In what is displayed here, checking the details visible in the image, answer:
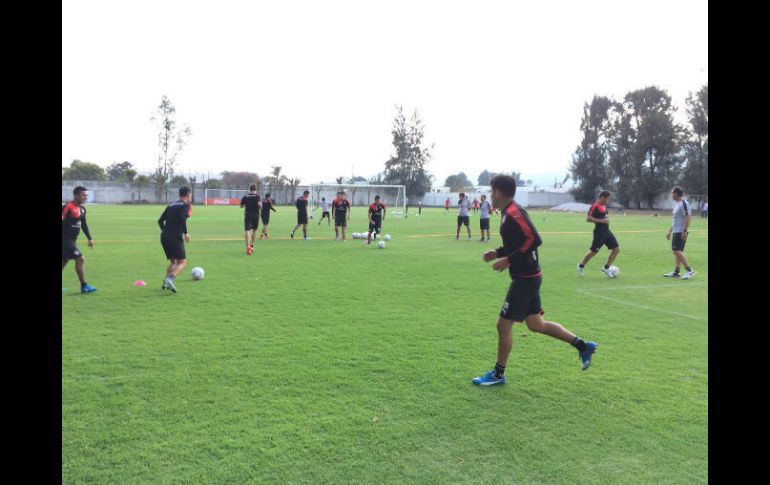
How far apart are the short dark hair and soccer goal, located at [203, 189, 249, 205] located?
223ft

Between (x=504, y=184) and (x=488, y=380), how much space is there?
1910mm

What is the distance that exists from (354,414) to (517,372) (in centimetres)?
199

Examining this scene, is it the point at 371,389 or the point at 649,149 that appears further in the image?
the point at 649,149

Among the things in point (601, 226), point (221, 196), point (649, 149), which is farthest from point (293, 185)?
point (601, 226)

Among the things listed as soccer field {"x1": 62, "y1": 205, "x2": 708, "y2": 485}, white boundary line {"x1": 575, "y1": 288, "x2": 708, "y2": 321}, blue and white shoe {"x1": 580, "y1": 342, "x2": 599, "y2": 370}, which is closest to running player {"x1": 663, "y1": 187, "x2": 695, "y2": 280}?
soccer field {"x1": 62, "y1": 205, "x2": 708, "y2": 485}

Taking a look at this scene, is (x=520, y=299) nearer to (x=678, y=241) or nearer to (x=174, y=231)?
(x=174, y=231)

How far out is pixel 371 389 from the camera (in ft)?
16.2

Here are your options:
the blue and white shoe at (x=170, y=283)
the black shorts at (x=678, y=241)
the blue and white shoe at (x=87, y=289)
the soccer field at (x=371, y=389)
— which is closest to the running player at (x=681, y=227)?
the black shorts at (x=678, y=241)

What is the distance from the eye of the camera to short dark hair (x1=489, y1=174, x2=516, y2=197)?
5.14 m

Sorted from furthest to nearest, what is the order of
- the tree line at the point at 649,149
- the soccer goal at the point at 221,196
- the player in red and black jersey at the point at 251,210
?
the soccer goal at the point at 221,196 < the tree line at the point at 649,149 < the player in red and black jersey at the point at 251,210

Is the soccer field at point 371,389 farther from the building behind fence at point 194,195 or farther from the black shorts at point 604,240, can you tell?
the building behind fence at point 194,195

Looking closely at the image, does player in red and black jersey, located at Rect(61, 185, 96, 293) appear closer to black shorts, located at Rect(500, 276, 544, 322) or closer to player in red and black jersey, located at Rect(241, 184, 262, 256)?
player in red and black jersey, located at Rect(241, 184, 262, 256)

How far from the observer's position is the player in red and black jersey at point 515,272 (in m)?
5.02

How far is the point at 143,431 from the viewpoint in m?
4.05
